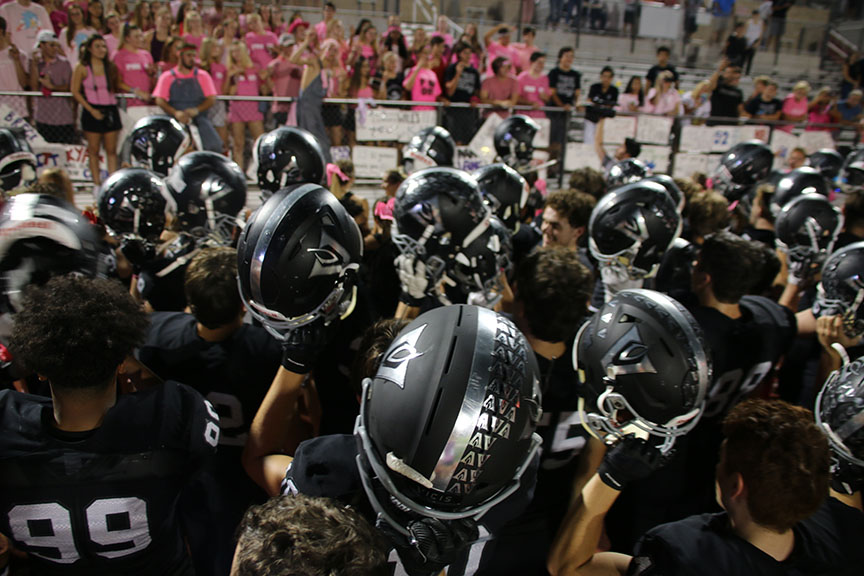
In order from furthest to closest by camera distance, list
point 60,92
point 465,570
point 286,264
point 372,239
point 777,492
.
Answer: point 60,92
point 372,239
point 286,264
point 465,570
point 777,492

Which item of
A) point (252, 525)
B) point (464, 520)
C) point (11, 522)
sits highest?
point (252, 525)

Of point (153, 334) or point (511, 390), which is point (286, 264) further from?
point (511, 390)

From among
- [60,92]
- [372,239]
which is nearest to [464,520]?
[372,239]

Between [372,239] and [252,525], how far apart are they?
338 cm

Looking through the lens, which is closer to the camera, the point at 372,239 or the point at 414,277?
the point at 414,277

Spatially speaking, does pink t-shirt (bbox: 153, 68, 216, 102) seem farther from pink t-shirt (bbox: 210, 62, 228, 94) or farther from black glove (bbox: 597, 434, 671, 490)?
black glove (bbox: 597, 434, 671, 490)

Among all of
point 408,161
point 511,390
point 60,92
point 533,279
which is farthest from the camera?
point 60,92

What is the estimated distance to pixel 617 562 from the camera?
194 centimetres

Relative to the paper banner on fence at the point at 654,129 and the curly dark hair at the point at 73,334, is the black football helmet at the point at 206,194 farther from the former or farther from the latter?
the paper banner on fence at the point at 654,129

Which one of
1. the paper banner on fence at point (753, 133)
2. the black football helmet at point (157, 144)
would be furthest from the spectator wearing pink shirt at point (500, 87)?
the black football helmet at point (157, 144)

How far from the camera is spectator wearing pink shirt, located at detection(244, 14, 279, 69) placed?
9945 mm

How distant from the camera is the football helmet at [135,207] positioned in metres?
3.48

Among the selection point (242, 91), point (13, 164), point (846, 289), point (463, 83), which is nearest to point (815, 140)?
point (463, 83)

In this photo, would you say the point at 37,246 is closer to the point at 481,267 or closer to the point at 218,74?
the point at 481,267
